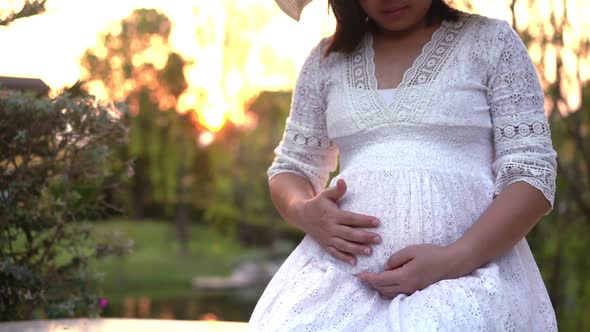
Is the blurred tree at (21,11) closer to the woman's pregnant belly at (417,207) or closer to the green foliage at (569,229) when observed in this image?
the woman's pregnant belly at (417,207)

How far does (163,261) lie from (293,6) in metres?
20.7

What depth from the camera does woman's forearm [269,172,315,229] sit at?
5.82ft

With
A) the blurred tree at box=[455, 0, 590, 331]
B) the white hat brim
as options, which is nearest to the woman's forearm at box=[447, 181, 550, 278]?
the white hat brim

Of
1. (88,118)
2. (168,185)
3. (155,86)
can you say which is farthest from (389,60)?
(168,185)

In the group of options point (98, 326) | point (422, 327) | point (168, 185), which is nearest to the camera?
point (422, 327)

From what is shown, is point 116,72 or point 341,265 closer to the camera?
point 341,265

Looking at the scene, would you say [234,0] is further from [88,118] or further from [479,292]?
[479,292]

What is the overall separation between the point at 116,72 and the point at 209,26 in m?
2.31

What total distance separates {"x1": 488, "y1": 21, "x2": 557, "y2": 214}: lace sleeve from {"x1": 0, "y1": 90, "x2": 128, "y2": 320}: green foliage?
4.75ft

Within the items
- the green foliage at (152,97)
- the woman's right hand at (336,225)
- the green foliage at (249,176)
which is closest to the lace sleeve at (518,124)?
the woman's right hand at (336,225)

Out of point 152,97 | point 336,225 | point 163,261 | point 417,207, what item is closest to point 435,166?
point 417,207

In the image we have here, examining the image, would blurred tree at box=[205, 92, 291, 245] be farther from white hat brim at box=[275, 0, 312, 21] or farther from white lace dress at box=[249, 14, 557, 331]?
white lace dress at box=[249, 14, 557, 331]

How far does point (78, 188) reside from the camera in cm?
296

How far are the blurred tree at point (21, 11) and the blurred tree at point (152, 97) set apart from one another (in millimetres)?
13609
